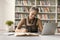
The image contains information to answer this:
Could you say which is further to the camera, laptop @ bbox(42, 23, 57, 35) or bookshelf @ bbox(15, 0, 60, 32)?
bookshelf @ bbox(15, 0, 60, 32)

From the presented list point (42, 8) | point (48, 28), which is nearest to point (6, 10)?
point (42, 8)

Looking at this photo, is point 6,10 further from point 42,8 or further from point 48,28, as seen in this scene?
point 48,28

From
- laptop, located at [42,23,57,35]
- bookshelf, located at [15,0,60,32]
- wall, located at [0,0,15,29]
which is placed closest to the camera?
laptop, located at [42,23,57,35]

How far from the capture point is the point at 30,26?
2.91 metres

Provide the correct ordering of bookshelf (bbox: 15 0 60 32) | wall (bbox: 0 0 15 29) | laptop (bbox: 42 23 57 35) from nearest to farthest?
laptop (bbox: 42 23 57 35) → bookshelf (bbox: 15 0 60 32) → wall (bbox: 0 0 15 29)

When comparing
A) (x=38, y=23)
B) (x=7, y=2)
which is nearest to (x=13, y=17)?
(x=7, y=2)

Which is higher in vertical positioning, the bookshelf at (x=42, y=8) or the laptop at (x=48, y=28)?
the bookshelf at (x=42, y=8)

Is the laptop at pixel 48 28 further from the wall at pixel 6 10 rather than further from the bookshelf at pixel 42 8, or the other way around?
the wall at pixel 6 10

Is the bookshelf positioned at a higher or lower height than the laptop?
higher

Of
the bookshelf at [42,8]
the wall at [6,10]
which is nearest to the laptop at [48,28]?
the bookshelf at [42,8]

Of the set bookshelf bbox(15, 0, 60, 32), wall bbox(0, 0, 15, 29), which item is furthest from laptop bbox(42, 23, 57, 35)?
wall bbox(0, 0, 15, 29)

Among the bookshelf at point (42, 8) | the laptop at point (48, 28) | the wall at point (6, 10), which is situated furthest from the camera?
the wall at point (6, 10)

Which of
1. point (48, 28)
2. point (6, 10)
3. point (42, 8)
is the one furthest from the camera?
point (6, 10)

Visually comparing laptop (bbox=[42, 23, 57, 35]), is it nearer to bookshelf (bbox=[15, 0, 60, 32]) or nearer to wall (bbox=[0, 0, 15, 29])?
Result: bookshelf (bbox=[15, 0, 60, 32])
